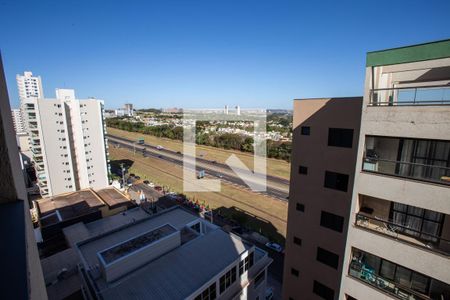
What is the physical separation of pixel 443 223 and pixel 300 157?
5.26 meters

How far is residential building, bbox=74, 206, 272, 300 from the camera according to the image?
1057 centimetres

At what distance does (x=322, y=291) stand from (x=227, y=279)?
15.5 ft

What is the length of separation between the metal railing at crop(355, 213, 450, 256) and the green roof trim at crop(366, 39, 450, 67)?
4106 mm

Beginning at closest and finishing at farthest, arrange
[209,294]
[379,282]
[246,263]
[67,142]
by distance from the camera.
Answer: [379,282] → [209,294] → [246,263] → [67,142]

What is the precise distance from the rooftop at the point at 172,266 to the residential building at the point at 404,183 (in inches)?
268

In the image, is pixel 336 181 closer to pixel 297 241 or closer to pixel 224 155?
pixel 297 241

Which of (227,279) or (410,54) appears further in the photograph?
(227,279)

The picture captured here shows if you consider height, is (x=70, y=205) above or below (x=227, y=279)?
below

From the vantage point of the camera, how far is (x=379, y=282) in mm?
6621

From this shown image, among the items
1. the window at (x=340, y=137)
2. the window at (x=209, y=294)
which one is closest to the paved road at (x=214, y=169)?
the window at (x=209, y=294)

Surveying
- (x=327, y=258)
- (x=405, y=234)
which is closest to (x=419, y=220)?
(x=405, y=234)

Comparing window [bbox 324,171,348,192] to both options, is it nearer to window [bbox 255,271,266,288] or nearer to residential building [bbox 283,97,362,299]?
residential building [bbox 283,97,362,299]

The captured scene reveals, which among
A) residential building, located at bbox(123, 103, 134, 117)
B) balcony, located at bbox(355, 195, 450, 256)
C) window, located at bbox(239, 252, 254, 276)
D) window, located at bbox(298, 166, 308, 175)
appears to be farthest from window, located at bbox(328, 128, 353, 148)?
residential building, located at bbox(123, 103, 134, 117)

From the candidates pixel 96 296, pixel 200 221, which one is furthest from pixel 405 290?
pixel 200 221
